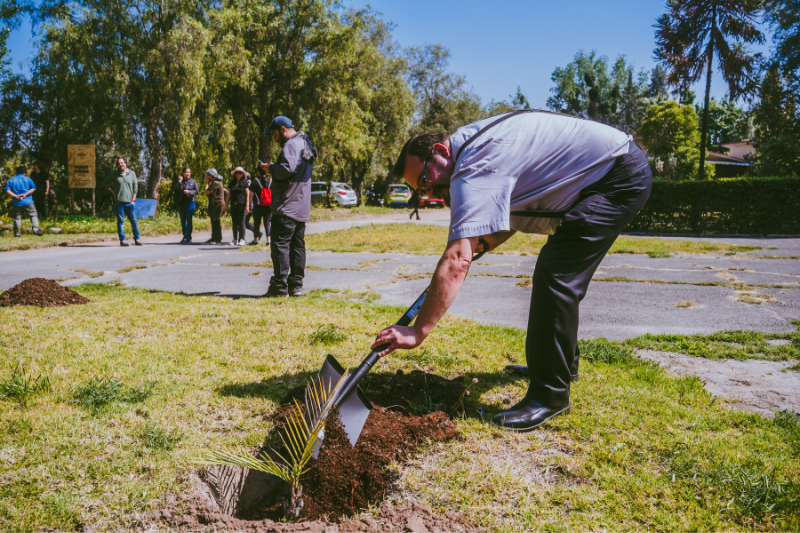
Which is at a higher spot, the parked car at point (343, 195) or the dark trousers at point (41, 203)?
the parked car at point (343, 195)

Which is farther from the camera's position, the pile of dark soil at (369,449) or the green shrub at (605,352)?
the green shrub at (605,352)

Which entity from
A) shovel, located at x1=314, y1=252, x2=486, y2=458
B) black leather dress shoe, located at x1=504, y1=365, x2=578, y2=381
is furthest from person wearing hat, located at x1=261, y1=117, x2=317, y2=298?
shovel, located at x1=314, y1=252, x2=486, y2=458

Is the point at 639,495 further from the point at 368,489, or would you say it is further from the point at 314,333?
the point at 314,333

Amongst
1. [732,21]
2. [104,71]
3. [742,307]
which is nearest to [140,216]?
[104,71]

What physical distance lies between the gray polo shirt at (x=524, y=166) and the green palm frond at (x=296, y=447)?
102cm

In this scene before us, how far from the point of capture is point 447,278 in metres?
2.42

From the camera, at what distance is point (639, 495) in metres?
2.21

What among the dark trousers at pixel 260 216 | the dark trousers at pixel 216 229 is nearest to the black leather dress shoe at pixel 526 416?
the dark trousers at pixel 260 216

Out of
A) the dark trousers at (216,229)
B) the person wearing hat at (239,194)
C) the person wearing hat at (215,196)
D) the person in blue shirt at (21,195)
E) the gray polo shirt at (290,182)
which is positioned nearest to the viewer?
the gray polo shirt at (290,182)

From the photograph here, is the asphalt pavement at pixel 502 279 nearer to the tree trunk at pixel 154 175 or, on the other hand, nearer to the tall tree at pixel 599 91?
the tree trunk at pixel 154 175

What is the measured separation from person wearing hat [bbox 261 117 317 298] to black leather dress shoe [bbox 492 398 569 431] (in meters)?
4.11

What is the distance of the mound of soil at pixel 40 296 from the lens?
559cm

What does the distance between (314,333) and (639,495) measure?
277 cm

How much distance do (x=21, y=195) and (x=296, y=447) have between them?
15591mm
